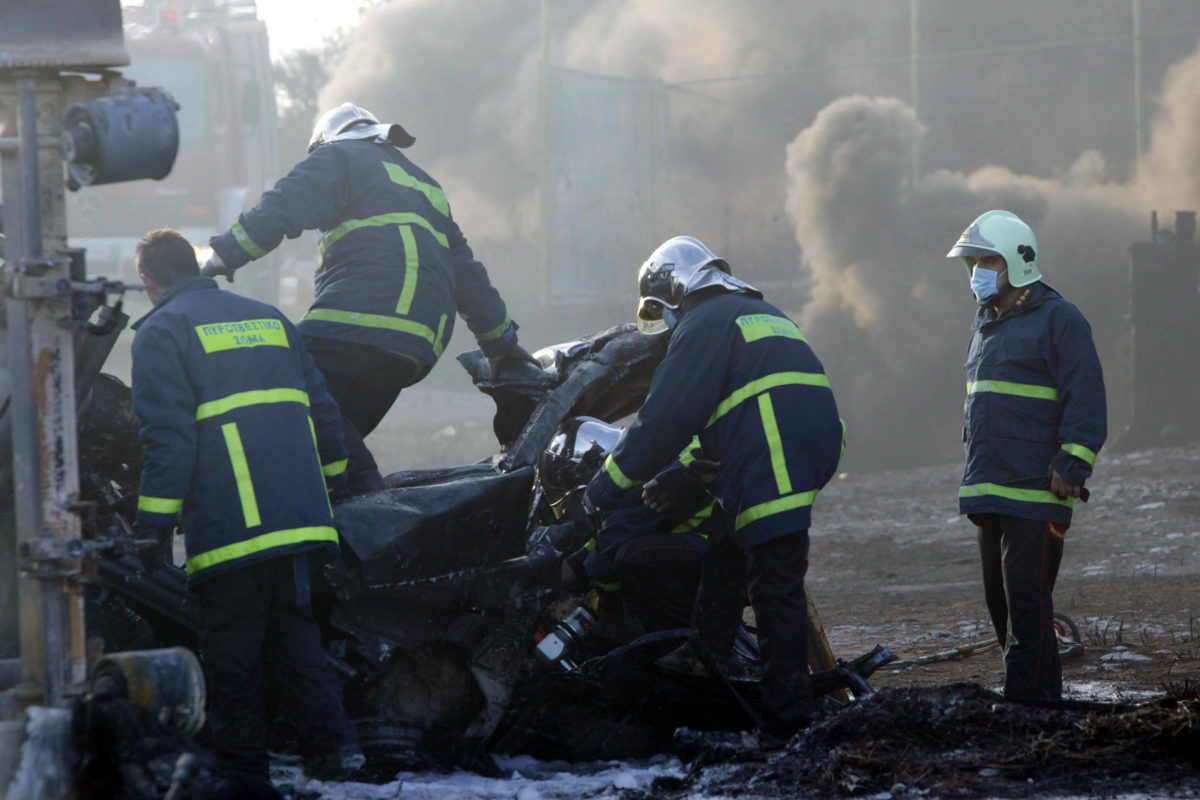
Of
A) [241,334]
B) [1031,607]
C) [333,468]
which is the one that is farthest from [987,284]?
[241,334]

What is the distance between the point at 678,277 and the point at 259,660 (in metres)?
1.69

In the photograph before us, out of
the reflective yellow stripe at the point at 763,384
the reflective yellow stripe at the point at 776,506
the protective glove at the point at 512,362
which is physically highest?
the protective glove at the point at 512,362

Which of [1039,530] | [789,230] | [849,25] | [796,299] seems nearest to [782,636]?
[1039,530]

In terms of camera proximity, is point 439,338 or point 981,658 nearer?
point 439,338

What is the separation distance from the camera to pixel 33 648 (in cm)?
283

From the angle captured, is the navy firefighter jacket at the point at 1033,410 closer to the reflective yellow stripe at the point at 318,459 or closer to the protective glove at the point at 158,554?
the reflective yellow stripe at the point at 318,459

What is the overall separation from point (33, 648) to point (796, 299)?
534 inches

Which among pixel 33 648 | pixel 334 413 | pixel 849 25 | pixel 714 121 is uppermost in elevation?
pixel 849 25

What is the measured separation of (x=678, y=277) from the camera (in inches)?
168

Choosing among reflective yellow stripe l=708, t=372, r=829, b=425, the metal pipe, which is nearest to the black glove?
reflective yellow stripe l=708, t=372, r=829, b=425

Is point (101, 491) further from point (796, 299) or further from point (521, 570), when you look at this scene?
point (796, 299)

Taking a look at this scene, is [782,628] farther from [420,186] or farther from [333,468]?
[420,186]

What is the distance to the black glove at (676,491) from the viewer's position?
14.0 ft

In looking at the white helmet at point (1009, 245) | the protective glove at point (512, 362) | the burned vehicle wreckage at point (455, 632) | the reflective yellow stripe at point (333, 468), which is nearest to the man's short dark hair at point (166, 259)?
the burned vehicle wreckage at point (455, 632)
